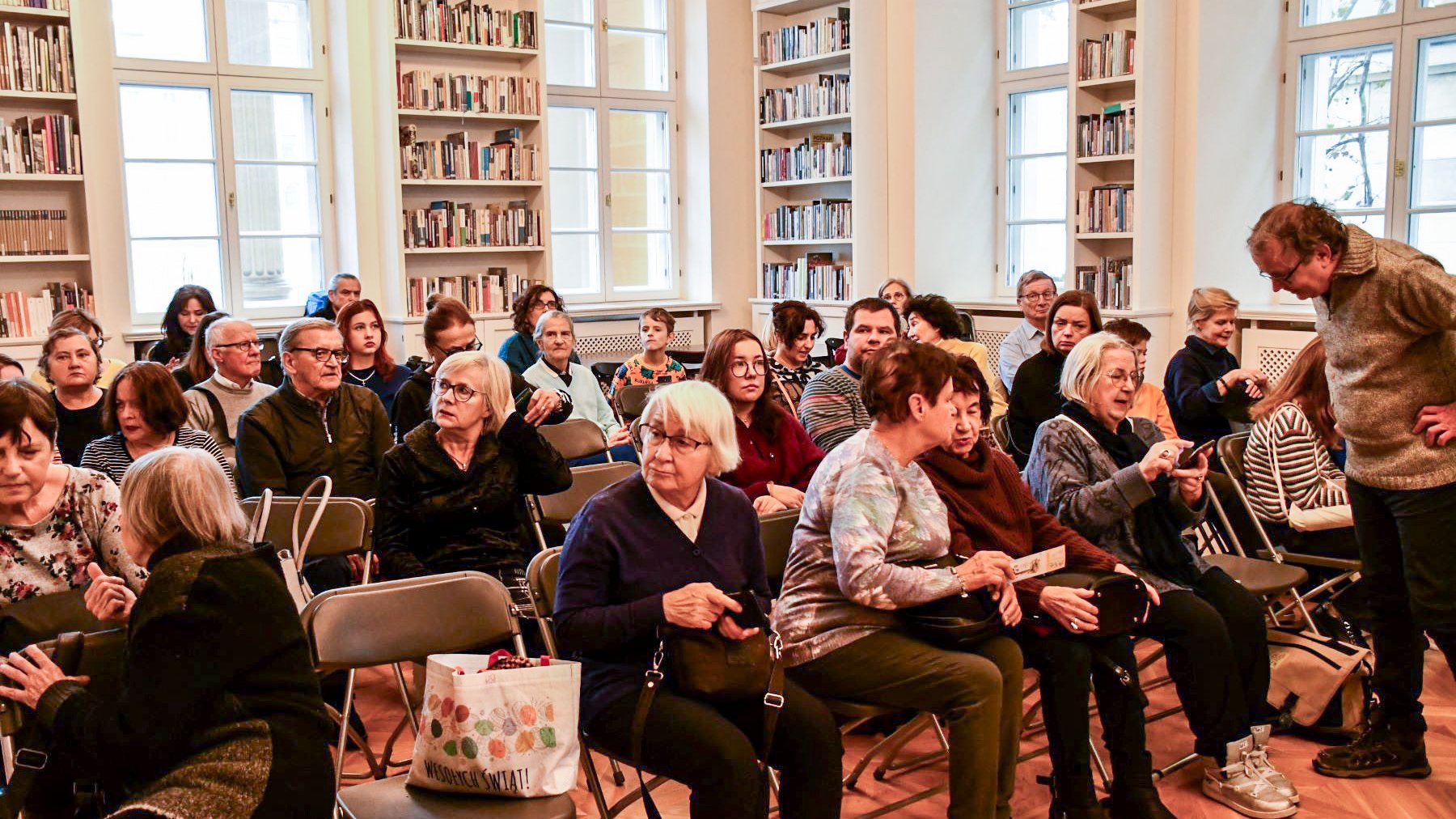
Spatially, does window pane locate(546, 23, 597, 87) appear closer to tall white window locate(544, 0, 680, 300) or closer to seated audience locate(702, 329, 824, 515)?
tall white window locate(544, 0, 680, 300)

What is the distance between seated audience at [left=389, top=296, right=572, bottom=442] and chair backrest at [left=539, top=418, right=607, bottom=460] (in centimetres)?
7

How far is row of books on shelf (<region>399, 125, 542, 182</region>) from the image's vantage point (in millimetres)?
8562

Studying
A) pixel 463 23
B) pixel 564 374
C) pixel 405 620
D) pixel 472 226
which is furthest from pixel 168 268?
pixel 405 620

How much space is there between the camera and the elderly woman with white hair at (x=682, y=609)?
2.66 metres

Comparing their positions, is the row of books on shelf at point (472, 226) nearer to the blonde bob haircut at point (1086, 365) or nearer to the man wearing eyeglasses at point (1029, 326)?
the man wearing eyeglasses at point (1029, 326)

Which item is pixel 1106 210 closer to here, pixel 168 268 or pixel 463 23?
pixel 463 23

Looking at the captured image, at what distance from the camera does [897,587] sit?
2947mm

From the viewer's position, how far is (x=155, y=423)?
374 cm

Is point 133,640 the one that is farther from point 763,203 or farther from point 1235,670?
point 763,203

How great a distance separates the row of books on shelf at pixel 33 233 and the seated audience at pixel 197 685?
602 centimetres

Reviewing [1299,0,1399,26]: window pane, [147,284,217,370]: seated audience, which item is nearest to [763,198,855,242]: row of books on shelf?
[1299,0,1399,26]: window pane

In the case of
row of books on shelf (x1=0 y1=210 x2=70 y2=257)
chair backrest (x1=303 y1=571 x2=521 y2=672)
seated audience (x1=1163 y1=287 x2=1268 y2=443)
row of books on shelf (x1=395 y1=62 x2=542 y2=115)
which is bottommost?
chair backrest (x1=303 y1=571 x2=521 y2=672)

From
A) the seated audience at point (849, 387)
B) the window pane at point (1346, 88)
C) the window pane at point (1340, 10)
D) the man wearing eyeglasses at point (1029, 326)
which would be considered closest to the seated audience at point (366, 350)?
the seated audience at point (849, 387)

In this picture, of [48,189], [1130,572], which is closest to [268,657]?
[1130,572]
